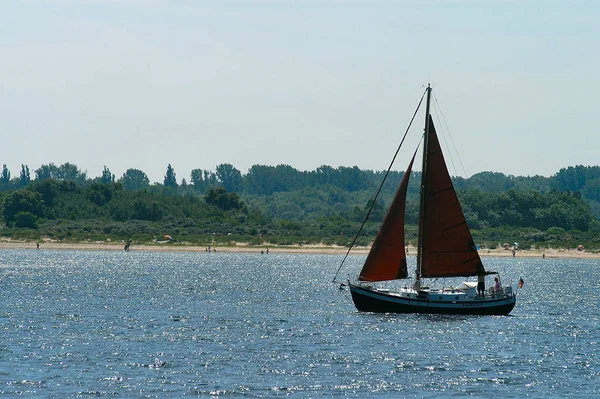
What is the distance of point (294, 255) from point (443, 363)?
458ft

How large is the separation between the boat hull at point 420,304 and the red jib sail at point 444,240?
1.80 metres

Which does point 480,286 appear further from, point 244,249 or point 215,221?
point 215,221

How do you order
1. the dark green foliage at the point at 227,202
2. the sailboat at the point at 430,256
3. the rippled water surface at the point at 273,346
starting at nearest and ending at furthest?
the rippled water surface at the point at 273,346
the sailboat at the point at 430,256
the dark green foliage at the point at 227,202

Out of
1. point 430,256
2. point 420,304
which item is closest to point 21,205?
point 430,256

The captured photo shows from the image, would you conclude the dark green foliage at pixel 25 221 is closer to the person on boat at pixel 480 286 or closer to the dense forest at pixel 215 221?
the dense forest at pixel 215 221

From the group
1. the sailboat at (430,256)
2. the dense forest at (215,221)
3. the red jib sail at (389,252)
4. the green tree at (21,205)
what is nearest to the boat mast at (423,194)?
the sailboat at (430,256)

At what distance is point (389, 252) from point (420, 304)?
141 inches

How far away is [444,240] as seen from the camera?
60906 millimetres

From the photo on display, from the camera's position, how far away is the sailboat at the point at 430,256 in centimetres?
5994

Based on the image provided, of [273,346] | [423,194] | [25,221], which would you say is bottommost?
[273,346]

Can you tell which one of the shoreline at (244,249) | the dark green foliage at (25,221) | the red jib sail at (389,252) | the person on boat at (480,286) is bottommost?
the person on boat at (480,286)

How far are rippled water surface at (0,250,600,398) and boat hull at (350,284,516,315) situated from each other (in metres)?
0.65

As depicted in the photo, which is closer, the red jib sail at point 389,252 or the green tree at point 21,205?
the red jib sail at point 389,252

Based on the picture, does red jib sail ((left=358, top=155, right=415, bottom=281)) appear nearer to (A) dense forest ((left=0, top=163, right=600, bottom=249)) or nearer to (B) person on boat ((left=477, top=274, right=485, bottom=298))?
(B) person on boat ((left=477, top=274, right=485, bottom=298))
